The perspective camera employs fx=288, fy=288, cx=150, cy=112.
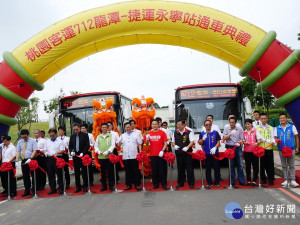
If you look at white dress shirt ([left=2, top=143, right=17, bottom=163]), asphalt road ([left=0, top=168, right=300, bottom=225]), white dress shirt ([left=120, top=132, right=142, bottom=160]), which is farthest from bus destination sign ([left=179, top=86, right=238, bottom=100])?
white dress shirt ([left=2, top=143, right=17, bottom=163])

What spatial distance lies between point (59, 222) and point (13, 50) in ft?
14.5

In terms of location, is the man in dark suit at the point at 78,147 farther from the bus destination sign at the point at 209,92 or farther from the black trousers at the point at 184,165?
the bus destination sign at the point at 209,92

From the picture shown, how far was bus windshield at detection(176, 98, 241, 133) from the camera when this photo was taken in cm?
1015

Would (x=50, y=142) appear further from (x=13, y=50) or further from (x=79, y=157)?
(x=13, y=50)

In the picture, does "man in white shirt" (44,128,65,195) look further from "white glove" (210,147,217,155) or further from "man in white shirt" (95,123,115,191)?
"white glove" (210,147,217,155)

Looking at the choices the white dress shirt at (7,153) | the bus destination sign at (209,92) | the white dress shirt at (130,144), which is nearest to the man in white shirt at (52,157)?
the white dress shirt at (7,153)

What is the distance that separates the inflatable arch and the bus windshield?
3.18 m

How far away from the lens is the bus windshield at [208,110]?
33.3ft

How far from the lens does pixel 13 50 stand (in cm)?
702

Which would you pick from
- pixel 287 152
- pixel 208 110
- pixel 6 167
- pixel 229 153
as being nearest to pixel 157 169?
pixel 229 153

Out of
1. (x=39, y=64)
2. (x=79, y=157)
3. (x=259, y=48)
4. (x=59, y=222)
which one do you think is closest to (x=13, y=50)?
(x=39, y=64)

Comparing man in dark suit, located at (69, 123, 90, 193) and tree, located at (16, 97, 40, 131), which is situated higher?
tree, located at (16, 97, 40, 131)

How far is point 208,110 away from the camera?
10227mm

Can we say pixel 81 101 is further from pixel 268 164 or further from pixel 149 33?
pixel 268 164
